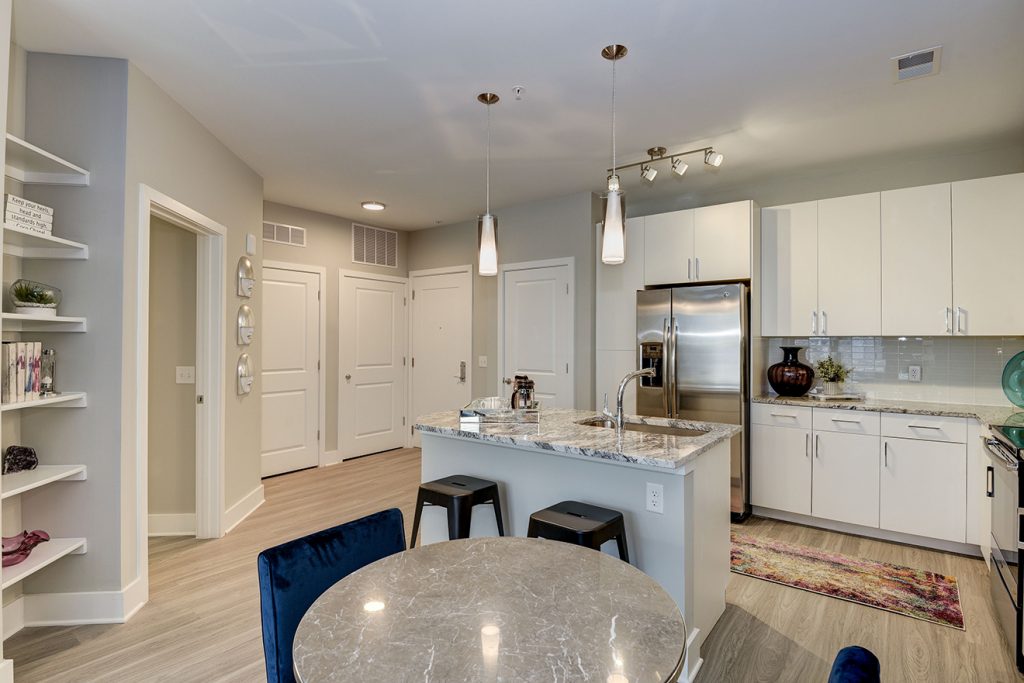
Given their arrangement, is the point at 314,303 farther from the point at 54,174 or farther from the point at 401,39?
the point at 401,39

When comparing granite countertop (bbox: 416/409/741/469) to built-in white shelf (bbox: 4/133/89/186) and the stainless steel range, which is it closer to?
the stainless steel range

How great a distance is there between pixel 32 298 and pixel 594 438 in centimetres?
250

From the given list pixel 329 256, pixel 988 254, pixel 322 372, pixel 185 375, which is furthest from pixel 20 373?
pixel 988 254

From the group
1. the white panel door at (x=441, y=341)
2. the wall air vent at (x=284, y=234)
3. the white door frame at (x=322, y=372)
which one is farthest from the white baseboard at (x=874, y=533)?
the wall air vent at (x=284, y=234)

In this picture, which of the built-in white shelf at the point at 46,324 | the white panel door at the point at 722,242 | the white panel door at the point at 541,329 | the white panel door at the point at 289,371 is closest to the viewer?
the built-in white shelf at the point at 46,324

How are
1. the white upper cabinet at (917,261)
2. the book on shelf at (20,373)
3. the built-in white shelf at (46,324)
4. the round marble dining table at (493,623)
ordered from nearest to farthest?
the round marble dining table at (493,623) → the book on shelf at (20,373) → the built-in white shelf at (46,324) → the white upper cabinet at (917,261)

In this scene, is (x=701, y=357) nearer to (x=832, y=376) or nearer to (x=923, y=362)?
(x=832, y=376)

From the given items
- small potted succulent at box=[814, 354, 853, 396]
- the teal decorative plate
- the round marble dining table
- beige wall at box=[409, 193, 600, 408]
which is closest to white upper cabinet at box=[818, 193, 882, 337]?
small potted succulent at box=[814, 354, 853, 396]

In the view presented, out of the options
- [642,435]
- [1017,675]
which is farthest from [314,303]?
[1017,675]

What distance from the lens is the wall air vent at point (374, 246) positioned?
5910mm

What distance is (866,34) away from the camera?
2316mm

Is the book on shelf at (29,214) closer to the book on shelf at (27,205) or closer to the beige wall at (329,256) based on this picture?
the book on shelf at (27,205)

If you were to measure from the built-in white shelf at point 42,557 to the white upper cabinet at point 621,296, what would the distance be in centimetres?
365

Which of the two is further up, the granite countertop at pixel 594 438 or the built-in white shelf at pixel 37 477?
the granite countertop at pixel 594 438
